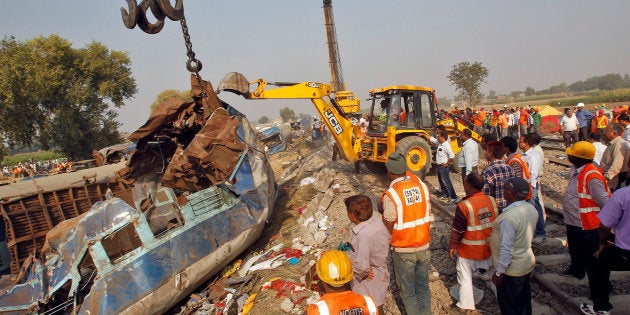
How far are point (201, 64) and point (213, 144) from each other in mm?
1210

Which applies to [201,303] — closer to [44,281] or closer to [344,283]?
[44,281]

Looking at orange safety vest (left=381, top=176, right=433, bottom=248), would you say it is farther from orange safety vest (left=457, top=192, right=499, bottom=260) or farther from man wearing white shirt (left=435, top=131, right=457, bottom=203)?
man wearing white shirt (left=435, top=131, right=457, bottom=203)

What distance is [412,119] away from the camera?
830cm

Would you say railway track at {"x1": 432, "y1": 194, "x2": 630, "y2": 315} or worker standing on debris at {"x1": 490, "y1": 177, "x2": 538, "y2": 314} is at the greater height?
worker standing on debris at {"x1": 490, "y1": 177, "x2": 538, "y2": 314}

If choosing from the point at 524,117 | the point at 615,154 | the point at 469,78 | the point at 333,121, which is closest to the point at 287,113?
the point at 469,78

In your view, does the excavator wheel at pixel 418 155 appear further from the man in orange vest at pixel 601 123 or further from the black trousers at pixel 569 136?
the man in orange vest at pixel 601 123

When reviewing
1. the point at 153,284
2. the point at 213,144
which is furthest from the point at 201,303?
the point at 213,144

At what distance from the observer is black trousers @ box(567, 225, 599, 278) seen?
136 inches

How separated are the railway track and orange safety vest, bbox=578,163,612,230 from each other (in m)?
0.78

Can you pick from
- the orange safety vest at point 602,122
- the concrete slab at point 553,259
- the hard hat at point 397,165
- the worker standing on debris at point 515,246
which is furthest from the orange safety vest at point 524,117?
the hard hat at point 397,165

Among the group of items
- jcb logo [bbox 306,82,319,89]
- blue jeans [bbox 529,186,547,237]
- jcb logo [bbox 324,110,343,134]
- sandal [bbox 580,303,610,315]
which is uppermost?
jcb logo [bbox 306,82,319,89]

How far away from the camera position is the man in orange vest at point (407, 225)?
294 cm

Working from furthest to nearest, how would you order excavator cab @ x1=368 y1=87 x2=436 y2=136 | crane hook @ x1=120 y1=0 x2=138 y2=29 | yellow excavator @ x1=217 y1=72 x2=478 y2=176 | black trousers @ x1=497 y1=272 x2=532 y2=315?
excavator cab @ x1=368 y1=87 x2=436 y2=136 < yellow excavator @ x1=217 y1=72 x2=478 y2=176 < crane hook @ x1=120 y1=0 x2=138 y2=29 < black trousers @ x1=497 y1=272 x2=532 y2=315

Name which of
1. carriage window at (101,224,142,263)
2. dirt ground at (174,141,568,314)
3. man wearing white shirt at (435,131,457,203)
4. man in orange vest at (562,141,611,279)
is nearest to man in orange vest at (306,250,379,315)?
dirt ground at (174,141,568,314)
